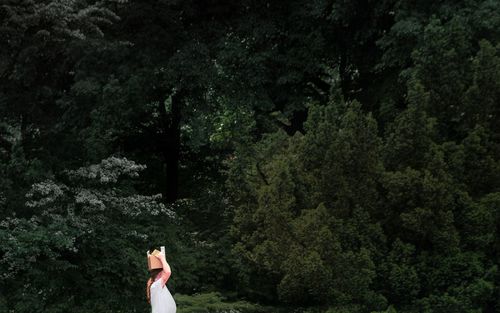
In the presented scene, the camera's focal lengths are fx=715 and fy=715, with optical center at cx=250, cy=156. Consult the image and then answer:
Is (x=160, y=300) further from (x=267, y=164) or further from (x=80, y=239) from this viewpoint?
(x=80, y=239)

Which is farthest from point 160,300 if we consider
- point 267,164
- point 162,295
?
point 267,164

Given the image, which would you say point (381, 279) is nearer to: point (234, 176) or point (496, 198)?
point (496, 198)

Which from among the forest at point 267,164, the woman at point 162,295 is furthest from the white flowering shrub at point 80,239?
the woman at point 162,295

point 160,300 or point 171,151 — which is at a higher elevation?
point 171,151

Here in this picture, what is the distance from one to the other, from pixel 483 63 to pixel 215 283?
579 centimetres

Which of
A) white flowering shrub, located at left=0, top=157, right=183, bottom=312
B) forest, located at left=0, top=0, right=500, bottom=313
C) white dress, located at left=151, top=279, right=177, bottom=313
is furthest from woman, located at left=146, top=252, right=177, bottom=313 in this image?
white flowering shrub, located at left=0, top=157, right=183, bottom=312

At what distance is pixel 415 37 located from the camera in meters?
13.4

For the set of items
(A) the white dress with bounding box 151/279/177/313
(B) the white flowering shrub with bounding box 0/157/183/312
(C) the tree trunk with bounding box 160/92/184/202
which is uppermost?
(C) the tree trunk with bounding box 160/92/184/202

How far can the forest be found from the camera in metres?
9.57

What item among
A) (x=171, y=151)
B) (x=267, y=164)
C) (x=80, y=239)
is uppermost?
(x=171, y=151)

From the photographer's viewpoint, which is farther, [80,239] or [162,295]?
[80,239]

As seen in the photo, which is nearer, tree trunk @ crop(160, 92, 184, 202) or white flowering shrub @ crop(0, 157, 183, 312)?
white flowering shrub @ crop(0, 157, 183, 312)

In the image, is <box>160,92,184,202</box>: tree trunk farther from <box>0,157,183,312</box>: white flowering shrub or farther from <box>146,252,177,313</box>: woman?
<box>146,252,177,313</box>: woman

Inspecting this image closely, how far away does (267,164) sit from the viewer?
11.5 meters
